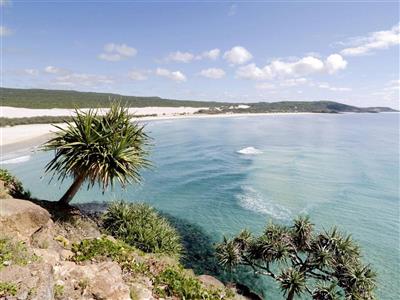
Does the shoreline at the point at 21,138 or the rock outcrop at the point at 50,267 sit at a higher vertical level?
the rock outcrop at the point at 50,267

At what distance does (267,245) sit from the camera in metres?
17.2

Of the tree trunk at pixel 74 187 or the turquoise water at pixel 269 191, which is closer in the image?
the tree trunk at pixel 74 187

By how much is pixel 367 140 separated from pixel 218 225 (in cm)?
7742

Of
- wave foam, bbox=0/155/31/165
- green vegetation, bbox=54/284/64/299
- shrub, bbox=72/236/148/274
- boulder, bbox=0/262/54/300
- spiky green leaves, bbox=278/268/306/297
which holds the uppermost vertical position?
boulder, bbox=0/262/54/300

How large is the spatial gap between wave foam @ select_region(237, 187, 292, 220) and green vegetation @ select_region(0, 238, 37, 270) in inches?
964

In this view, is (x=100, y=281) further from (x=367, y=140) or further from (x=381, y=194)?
(x=367, y=140)

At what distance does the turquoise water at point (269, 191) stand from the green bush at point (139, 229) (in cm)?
580

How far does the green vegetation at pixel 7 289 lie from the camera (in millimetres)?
6977

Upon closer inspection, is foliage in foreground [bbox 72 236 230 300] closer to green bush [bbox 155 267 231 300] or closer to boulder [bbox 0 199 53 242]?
green bush [bbox 155 267 231 300]

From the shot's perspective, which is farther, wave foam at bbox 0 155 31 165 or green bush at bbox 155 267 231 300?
wave foam at bbox 0 155 31 165

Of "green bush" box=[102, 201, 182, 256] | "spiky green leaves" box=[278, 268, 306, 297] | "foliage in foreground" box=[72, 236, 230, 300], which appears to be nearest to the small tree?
"spiky green leaves" box=[278, 268, 306, 297]

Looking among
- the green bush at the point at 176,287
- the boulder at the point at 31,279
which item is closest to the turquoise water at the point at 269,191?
the green bush at the point at 176,287

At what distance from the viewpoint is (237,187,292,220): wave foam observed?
101ft

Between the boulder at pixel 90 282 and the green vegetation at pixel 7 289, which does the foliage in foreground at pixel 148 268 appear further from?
the green vegetation at pixel 7 289
